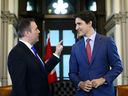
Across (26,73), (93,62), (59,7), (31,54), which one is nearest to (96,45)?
(93,62)

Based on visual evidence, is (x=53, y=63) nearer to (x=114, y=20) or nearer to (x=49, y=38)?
(x=114, y=20)

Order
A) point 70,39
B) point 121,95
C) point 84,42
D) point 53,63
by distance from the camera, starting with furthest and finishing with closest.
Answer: point 70,39 < point 121,95 < point 53,63 < point 84,42

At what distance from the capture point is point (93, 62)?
2262 mm

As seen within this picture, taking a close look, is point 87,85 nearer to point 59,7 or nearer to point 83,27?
point 83,27

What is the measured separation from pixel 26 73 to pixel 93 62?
78 cm

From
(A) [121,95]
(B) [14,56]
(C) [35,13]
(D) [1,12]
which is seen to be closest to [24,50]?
(B) [14,56]

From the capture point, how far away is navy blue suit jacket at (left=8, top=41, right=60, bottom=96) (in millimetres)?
1970

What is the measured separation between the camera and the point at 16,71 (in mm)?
1978

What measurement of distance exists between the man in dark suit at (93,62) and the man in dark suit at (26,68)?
1.47 feet

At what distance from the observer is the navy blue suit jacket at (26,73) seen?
197cm

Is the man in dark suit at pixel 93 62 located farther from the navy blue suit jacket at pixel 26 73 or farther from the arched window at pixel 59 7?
the arched window at pixel 59 7

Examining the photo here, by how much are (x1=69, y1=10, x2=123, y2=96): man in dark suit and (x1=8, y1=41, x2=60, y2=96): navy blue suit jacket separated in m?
0.43

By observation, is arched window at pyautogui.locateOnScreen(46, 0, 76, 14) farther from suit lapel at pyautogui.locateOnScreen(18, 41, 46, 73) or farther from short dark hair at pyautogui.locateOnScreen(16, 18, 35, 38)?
suit lapel at pyautogui.locateOnScreen(18, 41, 46, 73)

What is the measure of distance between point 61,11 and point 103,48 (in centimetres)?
482
